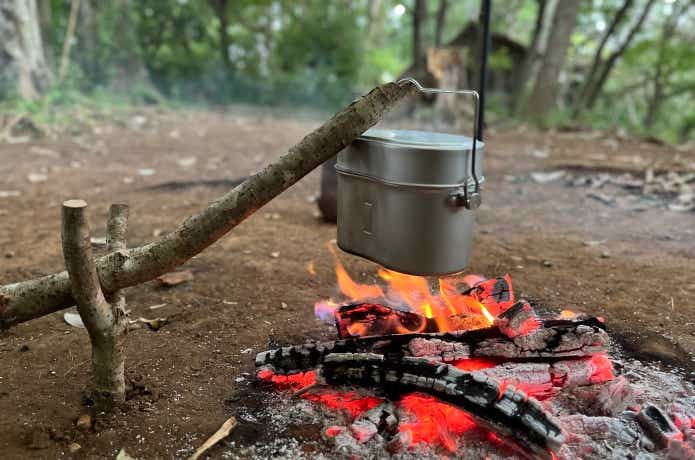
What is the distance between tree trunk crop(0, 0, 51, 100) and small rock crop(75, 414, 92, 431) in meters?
9.10

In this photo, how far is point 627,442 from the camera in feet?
6.04

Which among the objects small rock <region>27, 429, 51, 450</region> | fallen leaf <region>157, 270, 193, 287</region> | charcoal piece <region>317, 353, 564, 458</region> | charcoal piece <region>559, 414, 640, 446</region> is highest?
charcoal piece <region>317, 353, 564, 458</region>

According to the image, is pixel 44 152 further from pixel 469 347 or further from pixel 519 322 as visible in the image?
pixel 519 322

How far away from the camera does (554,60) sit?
419 inches

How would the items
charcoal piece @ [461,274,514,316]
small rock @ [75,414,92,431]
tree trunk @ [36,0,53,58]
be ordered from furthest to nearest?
tree trunk @ [36,0,53,58] < charcoal piece @ [461,274,514,316] < small rock @ [75,414,92,431]

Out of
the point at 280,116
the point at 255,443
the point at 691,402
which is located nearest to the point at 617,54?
the point at 280,116

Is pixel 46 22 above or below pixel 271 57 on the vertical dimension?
above

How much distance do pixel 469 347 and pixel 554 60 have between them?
32.9ft

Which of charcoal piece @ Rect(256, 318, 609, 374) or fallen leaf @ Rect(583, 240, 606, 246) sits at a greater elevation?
charcoal piece @ Rect(256, 318, 609, 374)

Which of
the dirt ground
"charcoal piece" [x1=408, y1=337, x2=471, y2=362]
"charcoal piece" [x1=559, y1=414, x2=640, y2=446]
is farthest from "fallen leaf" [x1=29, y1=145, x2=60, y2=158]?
"charcoal piece" [x1=559, y1=414, x2=640, y2=446]

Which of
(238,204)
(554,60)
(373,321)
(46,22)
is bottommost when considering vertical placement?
(373,321)

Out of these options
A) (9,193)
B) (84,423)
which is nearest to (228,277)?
(84,423)

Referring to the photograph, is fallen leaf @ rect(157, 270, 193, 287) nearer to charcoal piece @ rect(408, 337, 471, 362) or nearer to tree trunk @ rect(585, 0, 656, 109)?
charcoal piece @ rect(408, 337, 471, 362)

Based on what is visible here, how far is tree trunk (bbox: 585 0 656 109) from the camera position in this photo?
11062 millimetres
